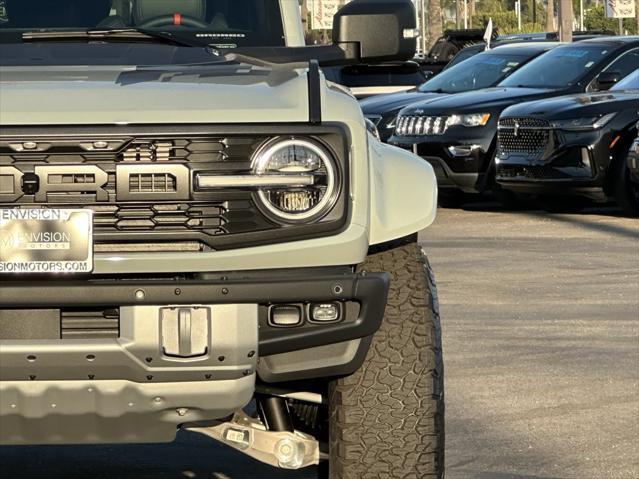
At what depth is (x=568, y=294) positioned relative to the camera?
437 inches

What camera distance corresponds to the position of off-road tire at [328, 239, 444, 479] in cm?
465

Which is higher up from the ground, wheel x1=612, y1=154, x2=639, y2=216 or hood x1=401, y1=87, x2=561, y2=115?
hood x1=401, y1=87, x2=561, y2=115

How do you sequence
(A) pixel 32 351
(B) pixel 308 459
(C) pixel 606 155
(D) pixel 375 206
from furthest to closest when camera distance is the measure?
(C) pixel 606 155
(B) pixel 308 459
(D) pixel 375 206
(A) pixel 32 351

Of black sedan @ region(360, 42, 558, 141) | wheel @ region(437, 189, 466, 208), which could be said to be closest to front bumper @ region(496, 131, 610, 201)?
wheel @ region(437, 189, 466, 208)

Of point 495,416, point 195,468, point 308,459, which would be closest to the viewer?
point 308,459

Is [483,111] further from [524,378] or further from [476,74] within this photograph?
[524,378]

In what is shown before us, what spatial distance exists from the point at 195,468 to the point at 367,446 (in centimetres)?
172

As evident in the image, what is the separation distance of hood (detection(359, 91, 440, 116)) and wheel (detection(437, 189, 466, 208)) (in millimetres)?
1254

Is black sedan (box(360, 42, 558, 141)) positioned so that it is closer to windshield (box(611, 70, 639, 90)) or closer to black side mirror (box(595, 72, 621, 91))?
black side mirror (box(595, 72, 621, 91))

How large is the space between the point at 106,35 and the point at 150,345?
1.64m

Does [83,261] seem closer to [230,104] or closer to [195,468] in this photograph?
[230,104]

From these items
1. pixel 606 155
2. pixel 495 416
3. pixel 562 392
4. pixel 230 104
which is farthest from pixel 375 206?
pixel 606 155

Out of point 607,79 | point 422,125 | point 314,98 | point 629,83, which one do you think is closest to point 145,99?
point 314,98

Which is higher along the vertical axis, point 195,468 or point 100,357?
point 100,357
